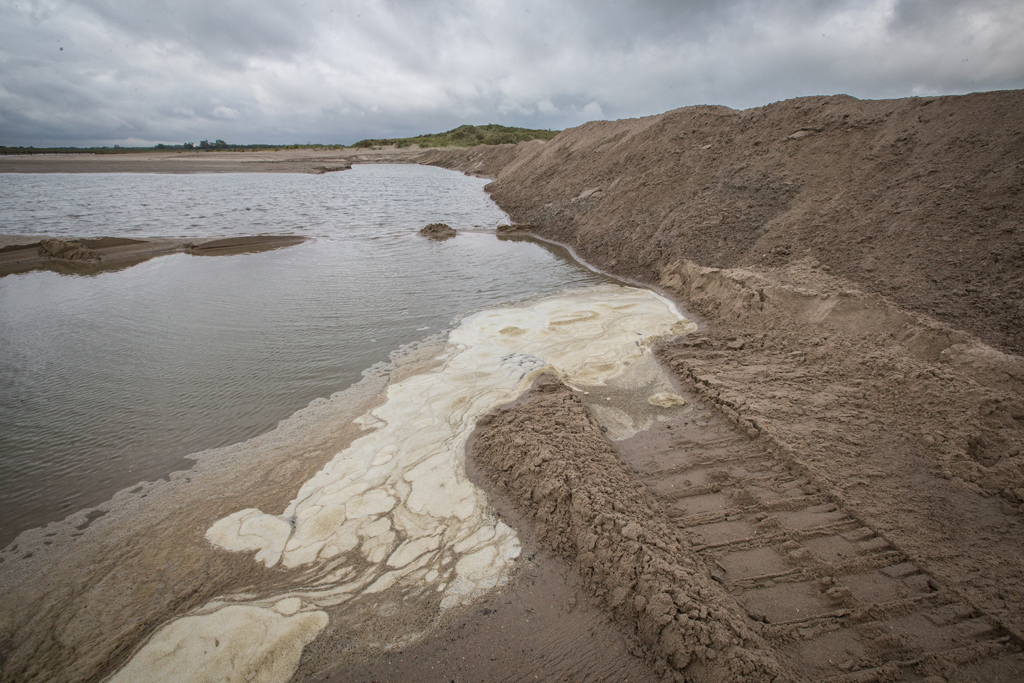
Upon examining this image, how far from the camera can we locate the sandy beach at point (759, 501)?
2338mm

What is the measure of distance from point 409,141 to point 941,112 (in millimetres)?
67256

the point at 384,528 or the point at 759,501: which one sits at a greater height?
the point at 759,501

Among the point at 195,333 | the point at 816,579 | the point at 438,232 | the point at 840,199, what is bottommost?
the point at 195,333

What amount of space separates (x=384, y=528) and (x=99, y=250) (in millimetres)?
14156

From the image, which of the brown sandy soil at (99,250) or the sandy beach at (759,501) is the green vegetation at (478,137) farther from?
the sandy beach at (759,501)

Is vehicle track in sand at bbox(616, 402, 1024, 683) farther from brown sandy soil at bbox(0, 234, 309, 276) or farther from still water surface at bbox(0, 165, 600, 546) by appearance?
brown sandy soil at bbox(0, 234, 309, 276)

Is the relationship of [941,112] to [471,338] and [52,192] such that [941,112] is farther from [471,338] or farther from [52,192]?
[52,192]

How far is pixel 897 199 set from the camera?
686 cm

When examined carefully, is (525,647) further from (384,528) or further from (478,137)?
(478,137)

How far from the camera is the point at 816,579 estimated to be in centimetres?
262

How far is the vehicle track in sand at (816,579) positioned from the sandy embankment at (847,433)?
0.04ft

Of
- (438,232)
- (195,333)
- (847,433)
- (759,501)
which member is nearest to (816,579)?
(759,501)

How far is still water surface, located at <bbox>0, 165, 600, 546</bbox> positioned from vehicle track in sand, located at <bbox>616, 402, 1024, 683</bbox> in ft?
13.4

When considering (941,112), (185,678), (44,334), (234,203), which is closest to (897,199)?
(941,112)
